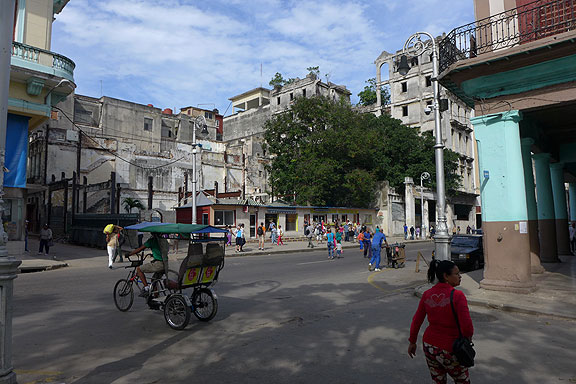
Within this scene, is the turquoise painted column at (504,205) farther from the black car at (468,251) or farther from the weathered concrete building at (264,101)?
the weathered concrete building at (264,101)

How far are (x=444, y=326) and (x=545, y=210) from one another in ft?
47.7

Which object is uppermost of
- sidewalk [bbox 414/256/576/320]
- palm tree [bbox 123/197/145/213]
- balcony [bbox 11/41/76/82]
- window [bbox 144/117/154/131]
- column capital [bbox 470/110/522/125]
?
window [bbox 144/117/154/131]

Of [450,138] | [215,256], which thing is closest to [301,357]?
[215,256]

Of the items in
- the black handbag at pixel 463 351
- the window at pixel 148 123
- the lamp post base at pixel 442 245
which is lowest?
the black handbag at pixel 463 351

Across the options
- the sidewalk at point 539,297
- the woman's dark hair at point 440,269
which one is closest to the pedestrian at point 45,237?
the sidewalk at point 539,297

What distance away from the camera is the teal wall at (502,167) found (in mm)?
10234

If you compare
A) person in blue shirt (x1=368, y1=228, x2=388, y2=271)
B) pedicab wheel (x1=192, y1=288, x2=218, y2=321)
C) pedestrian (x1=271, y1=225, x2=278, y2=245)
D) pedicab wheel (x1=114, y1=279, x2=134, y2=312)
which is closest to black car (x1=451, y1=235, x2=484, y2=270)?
person in blue shirt (x1=368, y1=228, x2=388, y2=271)

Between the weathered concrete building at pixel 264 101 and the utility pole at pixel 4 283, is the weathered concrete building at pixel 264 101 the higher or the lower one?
the higher one

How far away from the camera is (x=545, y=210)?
49.6 feet

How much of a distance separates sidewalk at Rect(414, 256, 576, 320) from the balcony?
57.1ft

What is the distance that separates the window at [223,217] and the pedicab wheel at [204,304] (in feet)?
72.5

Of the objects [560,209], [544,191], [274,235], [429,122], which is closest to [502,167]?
[544,191]

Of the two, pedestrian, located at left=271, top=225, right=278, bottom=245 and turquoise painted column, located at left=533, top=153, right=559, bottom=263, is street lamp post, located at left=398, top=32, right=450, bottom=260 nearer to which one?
turquoise painted column, located at left=533, top=153, right=559, bottom=263

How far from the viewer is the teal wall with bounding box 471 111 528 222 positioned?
10234mm
